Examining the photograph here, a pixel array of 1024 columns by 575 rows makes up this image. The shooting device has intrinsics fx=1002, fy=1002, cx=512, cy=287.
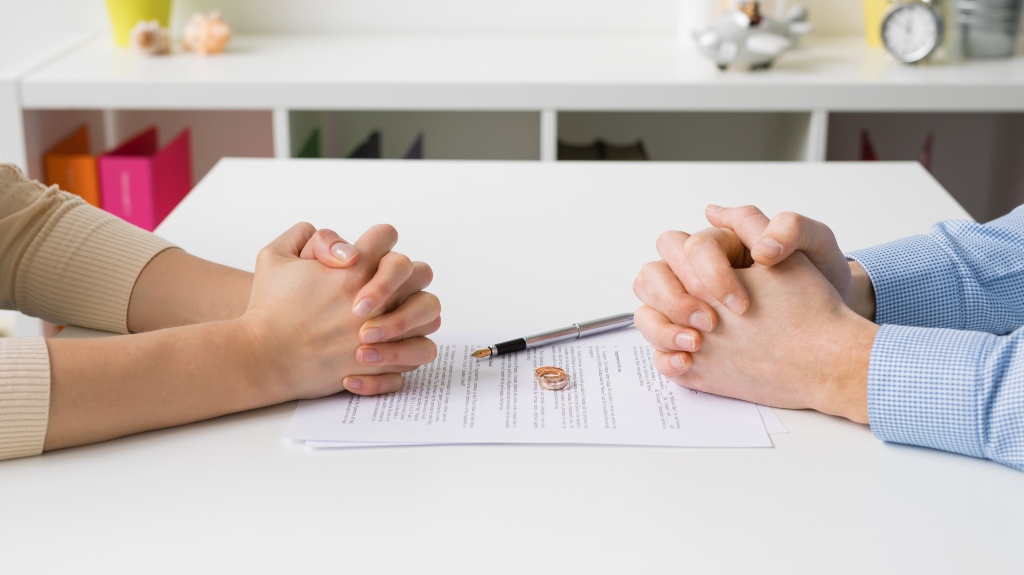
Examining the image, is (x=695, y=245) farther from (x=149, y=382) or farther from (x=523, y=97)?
(x=523, y=97)

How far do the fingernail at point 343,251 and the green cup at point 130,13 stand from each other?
1.85 metres

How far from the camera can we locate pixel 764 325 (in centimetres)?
77

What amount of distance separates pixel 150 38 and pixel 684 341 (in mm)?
1925

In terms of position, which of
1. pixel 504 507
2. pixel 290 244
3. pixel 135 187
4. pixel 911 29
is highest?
pixel 911 29

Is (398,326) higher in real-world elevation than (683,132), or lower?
higher

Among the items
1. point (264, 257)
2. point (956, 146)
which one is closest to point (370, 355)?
point (264, 257)

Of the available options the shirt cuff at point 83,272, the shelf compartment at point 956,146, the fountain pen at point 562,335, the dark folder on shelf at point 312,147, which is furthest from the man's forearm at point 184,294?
the shelf compartment at point 956,146

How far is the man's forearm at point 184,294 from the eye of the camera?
36.1 inches

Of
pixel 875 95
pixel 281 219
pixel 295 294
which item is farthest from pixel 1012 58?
pixel 295 294

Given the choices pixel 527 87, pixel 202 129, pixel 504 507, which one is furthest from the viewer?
pixel 202 129

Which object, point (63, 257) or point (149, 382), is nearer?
point (149, 382)

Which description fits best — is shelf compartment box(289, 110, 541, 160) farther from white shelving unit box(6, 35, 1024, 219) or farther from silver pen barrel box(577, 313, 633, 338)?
silver pen barrel box(577, 313, 633, 338)

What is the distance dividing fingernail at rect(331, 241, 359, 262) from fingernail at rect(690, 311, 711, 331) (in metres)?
0.27

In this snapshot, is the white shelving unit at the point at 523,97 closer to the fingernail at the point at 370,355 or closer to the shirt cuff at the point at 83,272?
the shirt cuff at the point at 83,272
